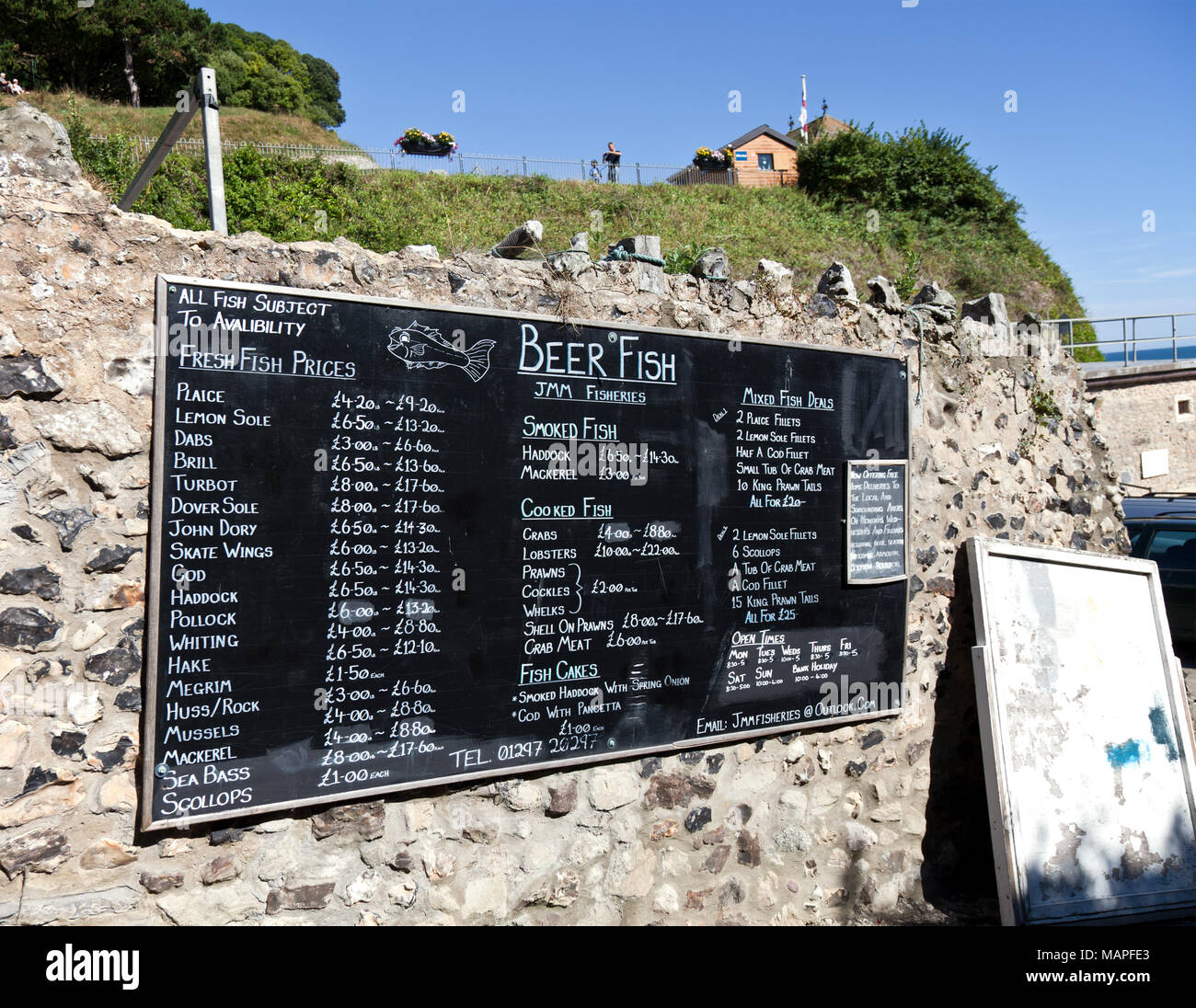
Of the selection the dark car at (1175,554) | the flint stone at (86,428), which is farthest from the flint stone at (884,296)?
the dark car at (1175,554)

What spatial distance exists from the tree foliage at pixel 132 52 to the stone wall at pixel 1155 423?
32478 mm

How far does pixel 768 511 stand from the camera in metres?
4.14

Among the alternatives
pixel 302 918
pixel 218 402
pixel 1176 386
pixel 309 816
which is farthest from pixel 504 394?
pixel 1176 386

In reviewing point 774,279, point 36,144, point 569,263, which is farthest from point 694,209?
point 36,144

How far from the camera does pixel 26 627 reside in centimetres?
265

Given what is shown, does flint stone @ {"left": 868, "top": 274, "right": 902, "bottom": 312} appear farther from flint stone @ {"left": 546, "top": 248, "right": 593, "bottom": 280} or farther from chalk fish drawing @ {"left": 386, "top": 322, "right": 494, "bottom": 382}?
chalk fish drawing @ {"left": 386, "top": 322, "right": 494, "bottom": 382}

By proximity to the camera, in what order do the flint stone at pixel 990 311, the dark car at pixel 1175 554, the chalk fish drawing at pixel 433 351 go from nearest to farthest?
1. the chalk fish drawing at pixel 433 351
2. the flint stone at pixel 990 311
3. the dark car at pixel 1175 554

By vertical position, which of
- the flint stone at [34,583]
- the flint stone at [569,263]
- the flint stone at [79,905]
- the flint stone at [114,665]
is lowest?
the flint stone at [79,905]

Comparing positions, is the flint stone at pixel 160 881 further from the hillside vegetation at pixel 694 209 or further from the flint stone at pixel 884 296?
the hillside vegetation at pixel 694 209

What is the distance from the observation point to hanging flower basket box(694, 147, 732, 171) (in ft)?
102

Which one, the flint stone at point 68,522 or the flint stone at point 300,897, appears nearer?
the flint stone at point 68,522

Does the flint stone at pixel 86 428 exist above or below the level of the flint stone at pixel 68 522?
above

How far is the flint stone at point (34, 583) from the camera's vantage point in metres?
2.64
